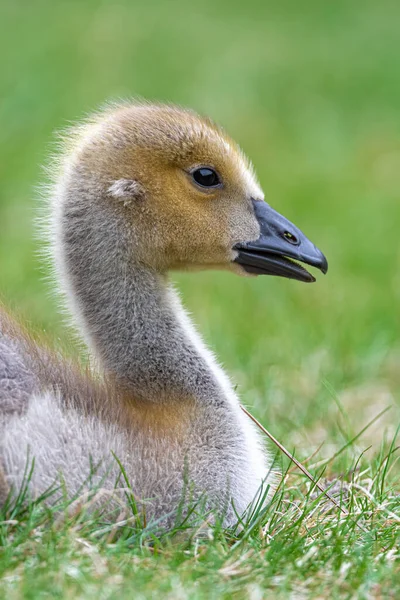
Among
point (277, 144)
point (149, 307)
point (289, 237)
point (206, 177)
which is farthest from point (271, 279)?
point (277, 144)

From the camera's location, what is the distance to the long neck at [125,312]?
3.65m

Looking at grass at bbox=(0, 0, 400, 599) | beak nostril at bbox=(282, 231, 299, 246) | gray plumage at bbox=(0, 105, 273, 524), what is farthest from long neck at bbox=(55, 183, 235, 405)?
beak nostril at bbox=(282, 231, 299, 246)

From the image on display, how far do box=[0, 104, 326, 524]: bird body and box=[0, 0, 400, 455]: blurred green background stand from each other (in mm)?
349

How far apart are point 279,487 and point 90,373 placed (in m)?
0.76

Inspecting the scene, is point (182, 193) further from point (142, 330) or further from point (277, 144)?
point (277, 144)

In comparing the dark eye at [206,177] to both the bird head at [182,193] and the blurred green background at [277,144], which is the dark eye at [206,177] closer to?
the bird head at [182,193]

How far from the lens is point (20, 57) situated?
40.0 ft

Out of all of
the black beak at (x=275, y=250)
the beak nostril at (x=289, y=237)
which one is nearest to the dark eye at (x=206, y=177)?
the black beak at (x=275, y=250)

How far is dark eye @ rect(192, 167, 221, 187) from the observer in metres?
3.83

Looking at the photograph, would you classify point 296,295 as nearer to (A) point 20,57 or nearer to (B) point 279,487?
(B) point 279,487

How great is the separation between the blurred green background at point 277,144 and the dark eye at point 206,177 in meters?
0.76

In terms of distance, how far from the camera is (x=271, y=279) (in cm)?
749

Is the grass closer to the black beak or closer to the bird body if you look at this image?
the bird body

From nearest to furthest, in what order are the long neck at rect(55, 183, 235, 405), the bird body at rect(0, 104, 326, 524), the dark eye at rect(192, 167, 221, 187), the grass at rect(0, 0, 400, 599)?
the grass at rect(0, 0, 400, 599) → the bird body at rect(0, 104, 326, 524) → the long neck at rect(55, 183, 235, 405) → the dark eye at rect(192, 167, 221, 187)
